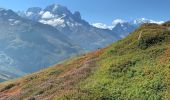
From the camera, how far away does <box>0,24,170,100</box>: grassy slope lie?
134 feet

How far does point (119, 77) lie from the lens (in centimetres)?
4741

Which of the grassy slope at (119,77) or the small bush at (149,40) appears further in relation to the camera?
the small bush at (149,40)

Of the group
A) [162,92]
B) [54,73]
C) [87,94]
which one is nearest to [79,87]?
[87,94]

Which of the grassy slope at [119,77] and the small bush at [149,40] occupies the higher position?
the small bush at [149,40]

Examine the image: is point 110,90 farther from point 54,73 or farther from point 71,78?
point 54,73

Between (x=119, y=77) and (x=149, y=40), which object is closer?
(x=119, y=77)

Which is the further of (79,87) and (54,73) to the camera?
(54,73)

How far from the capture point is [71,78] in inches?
2085

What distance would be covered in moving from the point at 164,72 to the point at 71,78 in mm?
15201

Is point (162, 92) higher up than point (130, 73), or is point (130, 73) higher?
point (130, 73)

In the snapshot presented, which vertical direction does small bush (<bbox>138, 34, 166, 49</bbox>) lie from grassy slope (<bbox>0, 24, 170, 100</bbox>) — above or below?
above

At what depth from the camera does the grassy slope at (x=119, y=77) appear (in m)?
40.9

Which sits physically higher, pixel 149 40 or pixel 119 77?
pixel 149 40

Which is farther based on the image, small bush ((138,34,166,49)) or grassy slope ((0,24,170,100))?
Result: small bush ((138,34,166,49))
